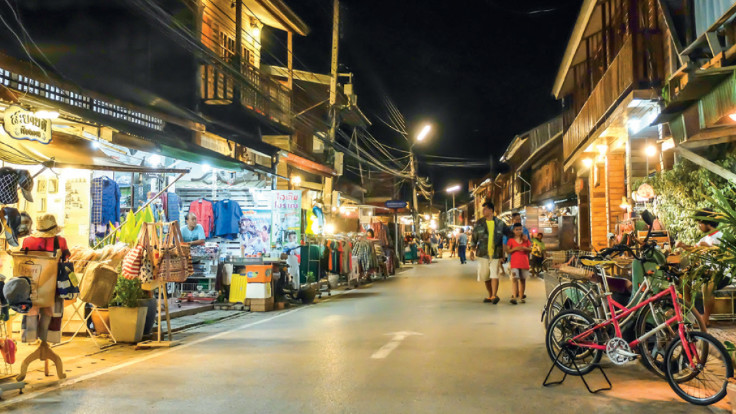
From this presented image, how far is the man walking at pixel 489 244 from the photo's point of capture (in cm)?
1320

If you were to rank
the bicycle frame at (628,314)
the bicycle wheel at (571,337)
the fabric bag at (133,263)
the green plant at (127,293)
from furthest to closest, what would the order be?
the green plant at (127,293) < the fabric bag at (133,263) < the bicycle wheel at (571,337) < the bicycle frame at (628,314)

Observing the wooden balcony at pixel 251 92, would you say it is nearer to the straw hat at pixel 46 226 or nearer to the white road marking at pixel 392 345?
the straw hat at pixel 46 226

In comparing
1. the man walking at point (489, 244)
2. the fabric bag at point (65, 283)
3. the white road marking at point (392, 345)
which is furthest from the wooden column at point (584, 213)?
the fabric bag at point (65, 283)

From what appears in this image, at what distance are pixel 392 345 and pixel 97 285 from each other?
14.4ft

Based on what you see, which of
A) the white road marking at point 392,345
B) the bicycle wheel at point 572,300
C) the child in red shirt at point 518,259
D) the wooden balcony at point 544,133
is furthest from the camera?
the wooden balcony at point 544,133

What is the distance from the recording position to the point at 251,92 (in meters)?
20.5

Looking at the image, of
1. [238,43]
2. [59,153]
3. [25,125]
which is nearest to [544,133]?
[238,43]

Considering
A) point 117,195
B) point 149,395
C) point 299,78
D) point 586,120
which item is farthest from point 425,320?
point 299,78

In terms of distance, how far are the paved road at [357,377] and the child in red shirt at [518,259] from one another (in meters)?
2.96

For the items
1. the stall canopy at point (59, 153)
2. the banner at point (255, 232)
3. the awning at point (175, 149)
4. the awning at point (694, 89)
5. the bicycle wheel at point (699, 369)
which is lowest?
the bicycle wheel at point (699, 369)

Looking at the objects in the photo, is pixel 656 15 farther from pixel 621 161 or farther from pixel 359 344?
pixel 359 344

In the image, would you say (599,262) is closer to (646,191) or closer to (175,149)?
(646,191)

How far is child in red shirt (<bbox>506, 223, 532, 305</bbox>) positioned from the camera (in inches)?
527

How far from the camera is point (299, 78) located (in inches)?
1152
